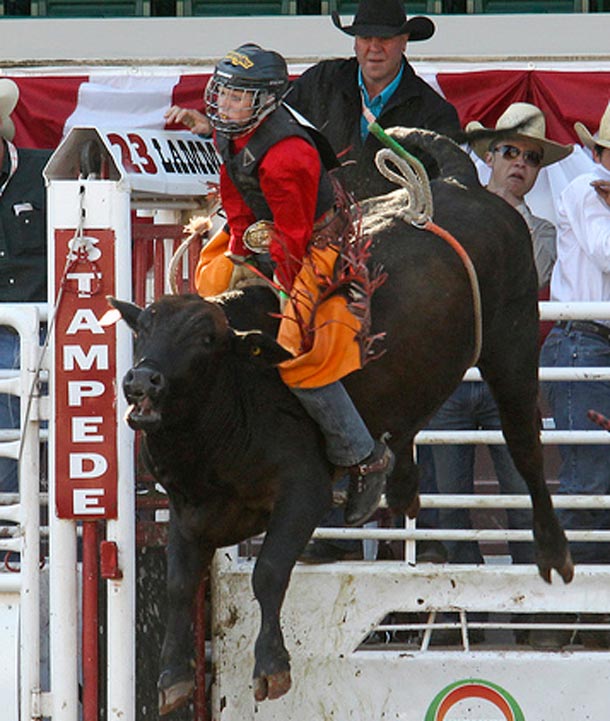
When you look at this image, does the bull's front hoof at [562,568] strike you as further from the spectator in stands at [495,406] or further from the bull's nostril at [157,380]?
the bull's nostril at [157,380]

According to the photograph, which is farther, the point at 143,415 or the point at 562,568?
the point at 562,568

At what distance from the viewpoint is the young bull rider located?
482 centimetres

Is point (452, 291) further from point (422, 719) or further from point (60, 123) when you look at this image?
point (60, 123)

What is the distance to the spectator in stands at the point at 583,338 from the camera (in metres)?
6.22

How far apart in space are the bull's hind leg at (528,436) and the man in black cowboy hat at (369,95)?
97 cm

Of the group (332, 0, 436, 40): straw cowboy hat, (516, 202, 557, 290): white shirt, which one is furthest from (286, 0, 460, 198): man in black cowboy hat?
(516, 202, 557, 290): white shirt

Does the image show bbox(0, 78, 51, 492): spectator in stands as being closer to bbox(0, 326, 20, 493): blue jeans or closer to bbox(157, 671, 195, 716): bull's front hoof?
bbox(0, 326, 20, 493): blue jeans

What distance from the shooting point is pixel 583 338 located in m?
6.33

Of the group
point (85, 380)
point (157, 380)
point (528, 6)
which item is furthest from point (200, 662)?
point (528, 6)

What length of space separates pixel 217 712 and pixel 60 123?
3491 millimetres

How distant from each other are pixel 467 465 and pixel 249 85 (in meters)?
2.05

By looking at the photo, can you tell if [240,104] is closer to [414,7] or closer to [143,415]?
[143,415]

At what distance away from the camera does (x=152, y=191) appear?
240 inches

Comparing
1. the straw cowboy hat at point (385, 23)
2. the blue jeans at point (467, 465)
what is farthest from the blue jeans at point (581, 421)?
the straw cowboy hat at point (385, 23)
